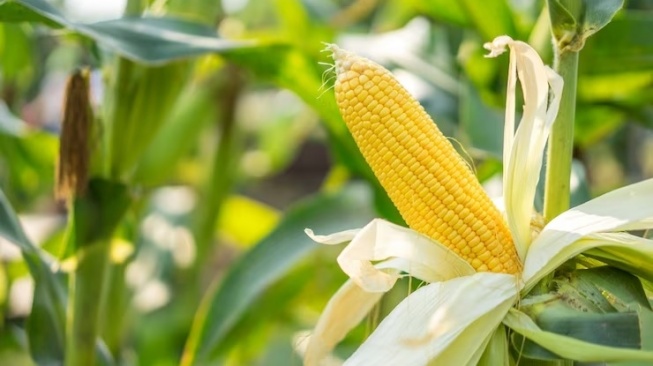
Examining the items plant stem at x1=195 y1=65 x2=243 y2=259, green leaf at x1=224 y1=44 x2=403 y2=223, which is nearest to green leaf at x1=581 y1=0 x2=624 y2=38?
green leaf at x1=224 y1=44 x2=403 y2=223

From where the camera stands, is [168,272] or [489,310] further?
[168,272]

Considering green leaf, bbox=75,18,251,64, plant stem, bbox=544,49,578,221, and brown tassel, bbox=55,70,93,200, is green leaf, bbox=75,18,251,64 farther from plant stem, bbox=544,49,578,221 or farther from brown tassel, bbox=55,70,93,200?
plant stem, bbox=544,49,578,221

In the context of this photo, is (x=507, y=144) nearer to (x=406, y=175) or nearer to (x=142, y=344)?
(x=406, y=175)

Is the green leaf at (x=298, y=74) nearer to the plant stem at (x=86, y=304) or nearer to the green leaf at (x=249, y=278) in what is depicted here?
the green leaf at (x=249, y=278)

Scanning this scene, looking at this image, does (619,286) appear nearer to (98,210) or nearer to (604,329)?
(604,329)

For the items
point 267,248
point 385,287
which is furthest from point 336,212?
point 385,287

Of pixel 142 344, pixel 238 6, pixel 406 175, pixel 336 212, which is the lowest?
pixel 142 344

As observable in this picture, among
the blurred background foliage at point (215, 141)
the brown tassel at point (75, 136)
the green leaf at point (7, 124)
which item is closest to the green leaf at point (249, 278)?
the blurred background foliage at point (215, 141)
